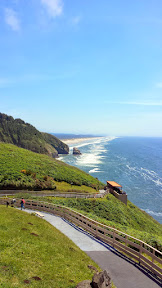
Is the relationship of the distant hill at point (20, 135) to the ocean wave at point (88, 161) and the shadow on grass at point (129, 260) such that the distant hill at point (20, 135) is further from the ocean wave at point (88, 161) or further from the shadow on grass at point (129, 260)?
the shadow on grass at point (129, 260)

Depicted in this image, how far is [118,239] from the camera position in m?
15.6

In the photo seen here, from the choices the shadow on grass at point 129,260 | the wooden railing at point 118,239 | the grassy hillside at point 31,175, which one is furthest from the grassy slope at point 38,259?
the grassy hillside at point 31,175

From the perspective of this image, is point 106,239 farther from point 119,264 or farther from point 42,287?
point 42,287

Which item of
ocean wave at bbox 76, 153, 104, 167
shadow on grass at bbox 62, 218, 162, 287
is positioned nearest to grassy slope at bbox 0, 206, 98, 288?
shadow on grass at bbox 62, 218, 162, 287

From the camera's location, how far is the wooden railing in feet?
36.0

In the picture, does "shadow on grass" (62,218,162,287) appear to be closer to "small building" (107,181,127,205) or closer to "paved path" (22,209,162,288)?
"paved path" (22,209,162,288)

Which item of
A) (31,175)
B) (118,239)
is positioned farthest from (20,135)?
(118,239)

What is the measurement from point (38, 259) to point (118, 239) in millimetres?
7453

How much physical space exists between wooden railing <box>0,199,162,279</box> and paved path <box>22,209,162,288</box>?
0.38 m

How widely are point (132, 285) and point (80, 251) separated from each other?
434 centimetres

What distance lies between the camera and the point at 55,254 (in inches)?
454

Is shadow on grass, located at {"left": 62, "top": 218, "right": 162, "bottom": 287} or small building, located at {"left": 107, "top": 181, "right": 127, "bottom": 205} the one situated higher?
shadow on grass, located at {"left": 62, "top": 218, "right": 162, "bottom": 287}

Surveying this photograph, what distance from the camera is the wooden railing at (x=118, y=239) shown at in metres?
11.0

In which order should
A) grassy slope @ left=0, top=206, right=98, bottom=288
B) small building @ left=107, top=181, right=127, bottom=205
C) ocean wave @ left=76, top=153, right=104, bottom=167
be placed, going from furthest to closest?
ocean wave @ left=76, top=153, right=104, bottom=167
small building @ left=107, top=181, right=127, bottom=205
grassy slope @ left=0, top=206, right=98, bottom=288
